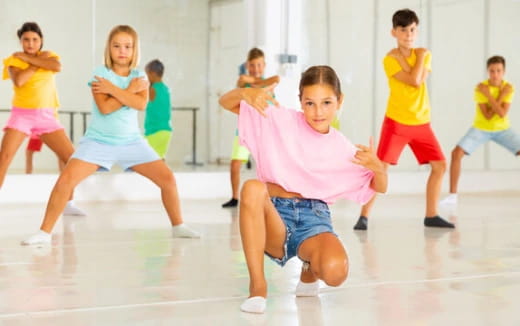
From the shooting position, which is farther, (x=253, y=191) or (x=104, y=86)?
(x=104, y=86)

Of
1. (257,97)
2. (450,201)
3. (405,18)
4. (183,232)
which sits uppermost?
(405,18)

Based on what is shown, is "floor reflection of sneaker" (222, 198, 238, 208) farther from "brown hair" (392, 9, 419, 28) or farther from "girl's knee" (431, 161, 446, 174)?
"brown hair" (392, 9, 419, 28)

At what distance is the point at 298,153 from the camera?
10.2 feet

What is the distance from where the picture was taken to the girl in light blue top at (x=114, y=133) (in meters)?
4.66

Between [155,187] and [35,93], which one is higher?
[35,93]

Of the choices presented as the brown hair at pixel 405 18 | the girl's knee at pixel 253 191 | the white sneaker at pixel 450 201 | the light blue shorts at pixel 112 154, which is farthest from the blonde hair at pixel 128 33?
the white sneaker at pixel 450 201

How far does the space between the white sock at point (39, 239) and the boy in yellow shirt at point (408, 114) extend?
6.86 feet

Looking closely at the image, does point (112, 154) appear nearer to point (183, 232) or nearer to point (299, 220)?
point (183, 232)

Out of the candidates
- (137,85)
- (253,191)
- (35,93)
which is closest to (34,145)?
(35,93)

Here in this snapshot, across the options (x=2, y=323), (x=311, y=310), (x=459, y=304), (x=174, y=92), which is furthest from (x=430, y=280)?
(x=174, y=92)

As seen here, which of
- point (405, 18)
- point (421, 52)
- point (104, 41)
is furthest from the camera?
point (104, 41)

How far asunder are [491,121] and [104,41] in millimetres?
3987

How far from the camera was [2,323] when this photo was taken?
8.65 feet

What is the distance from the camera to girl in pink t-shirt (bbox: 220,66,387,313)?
3.03 m
